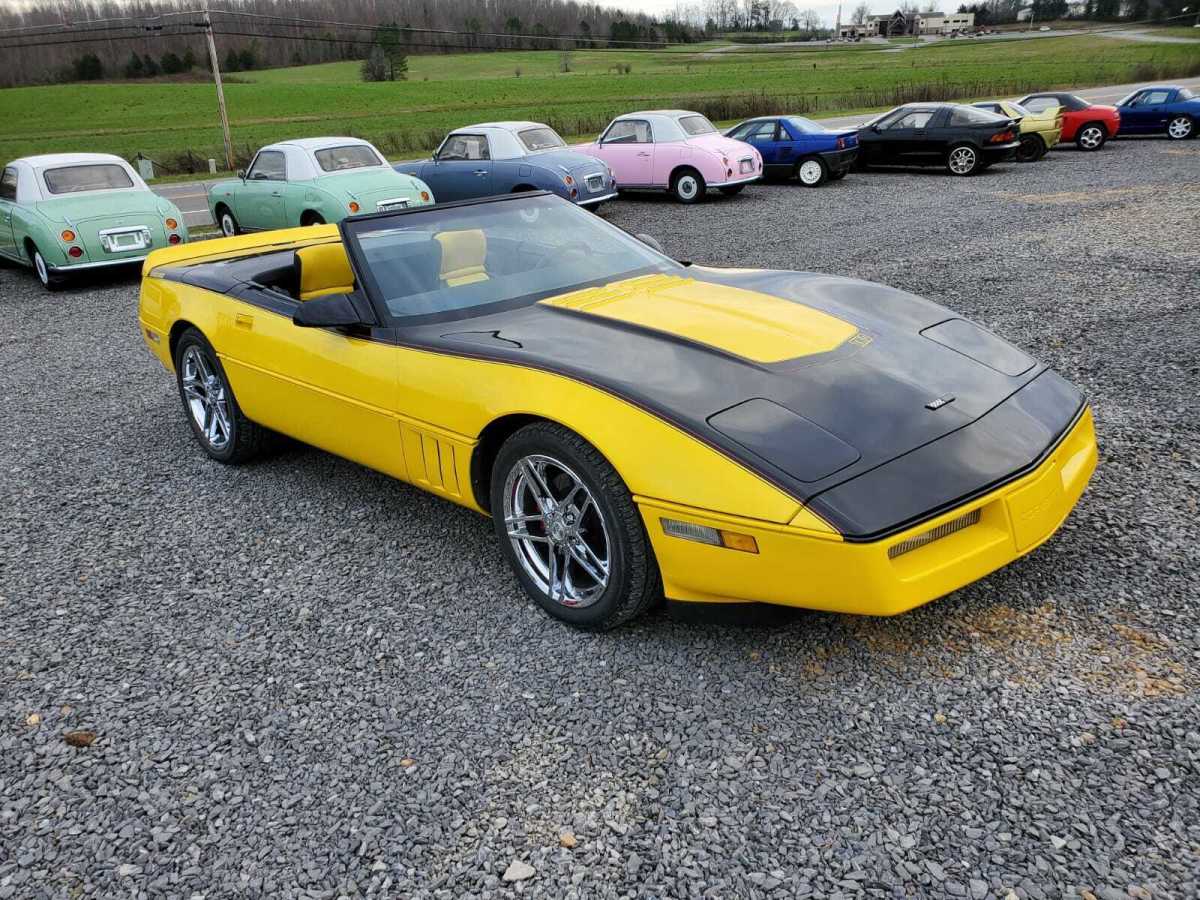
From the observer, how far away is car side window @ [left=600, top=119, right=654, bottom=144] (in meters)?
15.2

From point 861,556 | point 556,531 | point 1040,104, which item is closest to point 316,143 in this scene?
point 556,531

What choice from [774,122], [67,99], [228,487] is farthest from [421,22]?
[228,487]

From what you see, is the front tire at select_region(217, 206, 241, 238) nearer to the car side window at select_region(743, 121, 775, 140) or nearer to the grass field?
the car side window at select_region(743, 121, 775, 140)

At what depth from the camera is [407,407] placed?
344 cm

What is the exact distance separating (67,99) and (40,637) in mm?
73931

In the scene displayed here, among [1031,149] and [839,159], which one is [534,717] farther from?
[1031,149]

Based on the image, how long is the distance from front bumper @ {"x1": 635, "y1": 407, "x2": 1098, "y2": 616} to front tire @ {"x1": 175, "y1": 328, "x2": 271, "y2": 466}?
111 inches

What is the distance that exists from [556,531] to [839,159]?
15.0 m

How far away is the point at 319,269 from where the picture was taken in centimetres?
462

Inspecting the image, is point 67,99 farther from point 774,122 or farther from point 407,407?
point 407,407

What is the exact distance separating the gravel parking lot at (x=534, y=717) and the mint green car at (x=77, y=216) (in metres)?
6.99

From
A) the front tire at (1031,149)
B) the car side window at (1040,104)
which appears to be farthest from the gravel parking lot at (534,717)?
the car side window at (1040,104)

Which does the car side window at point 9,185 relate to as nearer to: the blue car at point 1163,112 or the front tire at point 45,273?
the front tire at point 45,273

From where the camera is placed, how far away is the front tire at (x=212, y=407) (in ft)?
15.3
